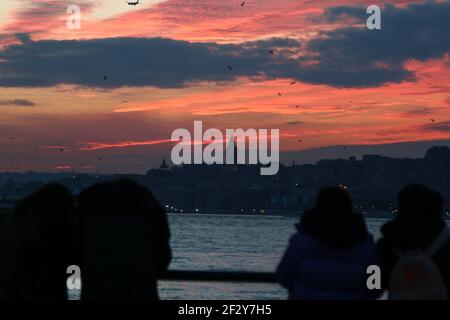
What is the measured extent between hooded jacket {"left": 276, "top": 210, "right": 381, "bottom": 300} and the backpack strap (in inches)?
13.6

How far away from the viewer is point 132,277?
18.9ft

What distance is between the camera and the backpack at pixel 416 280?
5.54 metres

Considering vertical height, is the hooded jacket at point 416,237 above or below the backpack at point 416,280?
above

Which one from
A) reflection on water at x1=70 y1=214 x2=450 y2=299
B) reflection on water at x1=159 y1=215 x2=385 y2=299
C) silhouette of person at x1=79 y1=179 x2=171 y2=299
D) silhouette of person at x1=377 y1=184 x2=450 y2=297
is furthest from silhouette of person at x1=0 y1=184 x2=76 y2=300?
reflection on water at x1=159 y1=215 x2=385 y2=299

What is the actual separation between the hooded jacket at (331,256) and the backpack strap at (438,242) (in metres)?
0.34

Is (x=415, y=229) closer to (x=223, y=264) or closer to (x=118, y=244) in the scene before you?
(x=118, y=244)

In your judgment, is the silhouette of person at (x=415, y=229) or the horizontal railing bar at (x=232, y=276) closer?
the silhouette of person at (x=415, y=229)

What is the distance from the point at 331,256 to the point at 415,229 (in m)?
0.52

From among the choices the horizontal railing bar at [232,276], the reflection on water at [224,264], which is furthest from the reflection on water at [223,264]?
the horizontal railing bar at [232,276]

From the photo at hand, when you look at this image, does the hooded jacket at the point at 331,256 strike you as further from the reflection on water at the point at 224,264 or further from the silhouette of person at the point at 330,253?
the reflection on water at the point at 224,264

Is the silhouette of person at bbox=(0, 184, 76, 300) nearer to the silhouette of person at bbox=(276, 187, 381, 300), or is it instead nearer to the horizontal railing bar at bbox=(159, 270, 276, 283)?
the horizontal railing bar at bbox=(159, 270, 276, 283)
